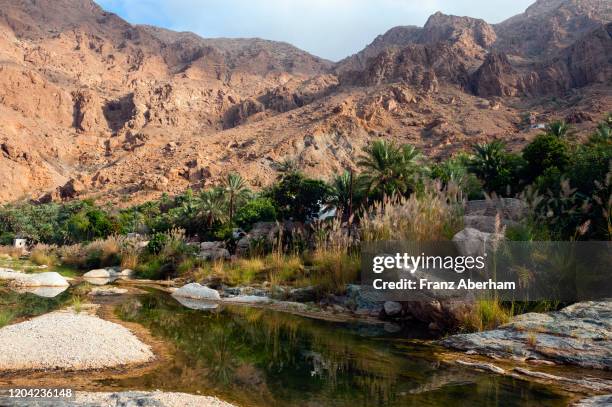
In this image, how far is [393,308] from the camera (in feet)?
36.4

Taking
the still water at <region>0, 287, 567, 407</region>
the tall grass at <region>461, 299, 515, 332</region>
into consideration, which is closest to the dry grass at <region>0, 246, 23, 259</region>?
the still water at <region>0, 287, 567, 407</region>

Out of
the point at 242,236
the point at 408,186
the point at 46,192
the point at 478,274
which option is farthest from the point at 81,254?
the point at 46,192

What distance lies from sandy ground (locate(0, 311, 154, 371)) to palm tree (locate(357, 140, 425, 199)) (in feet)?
57.0

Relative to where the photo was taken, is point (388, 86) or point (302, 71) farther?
point (302, 71)

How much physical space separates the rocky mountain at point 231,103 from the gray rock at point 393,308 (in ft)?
175

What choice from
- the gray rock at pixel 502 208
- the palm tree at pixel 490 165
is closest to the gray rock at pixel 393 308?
the gray rock at pixel 502 208

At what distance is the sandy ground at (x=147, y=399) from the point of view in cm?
480

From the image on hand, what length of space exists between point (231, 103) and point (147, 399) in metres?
111

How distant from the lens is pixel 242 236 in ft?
89.6

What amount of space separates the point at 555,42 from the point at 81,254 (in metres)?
135

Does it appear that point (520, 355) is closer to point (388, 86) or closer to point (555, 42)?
point (388, 86)

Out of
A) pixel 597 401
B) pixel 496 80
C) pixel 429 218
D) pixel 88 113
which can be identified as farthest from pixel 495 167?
pixel 88 113

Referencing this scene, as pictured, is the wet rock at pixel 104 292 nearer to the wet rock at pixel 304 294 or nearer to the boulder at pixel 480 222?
the wet rock at pixel 304 294

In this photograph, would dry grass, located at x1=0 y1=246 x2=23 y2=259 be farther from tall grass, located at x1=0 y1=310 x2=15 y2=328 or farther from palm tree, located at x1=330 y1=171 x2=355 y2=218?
tall grass, located at x1=0 y1=310 x2=15 y2=328
